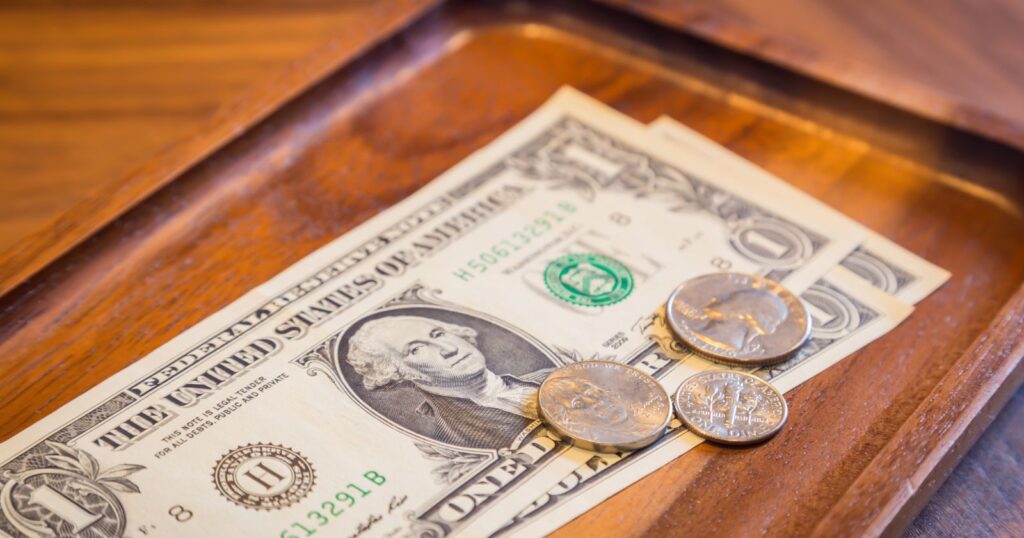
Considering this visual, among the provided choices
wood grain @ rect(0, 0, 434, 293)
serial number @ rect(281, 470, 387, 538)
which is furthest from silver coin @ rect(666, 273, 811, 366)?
wood grain @ rect(0, 0, 434, 293)

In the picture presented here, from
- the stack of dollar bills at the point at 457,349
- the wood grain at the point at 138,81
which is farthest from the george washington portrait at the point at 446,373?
the wood grain at the point at 138,81

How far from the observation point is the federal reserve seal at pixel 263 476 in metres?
0.54

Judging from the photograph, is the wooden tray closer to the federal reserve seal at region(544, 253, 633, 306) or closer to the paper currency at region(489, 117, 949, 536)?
the paper currency at region(489, 117, 949, 536)

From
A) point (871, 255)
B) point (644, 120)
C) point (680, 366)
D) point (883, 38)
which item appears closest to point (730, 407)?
point (680, 366)

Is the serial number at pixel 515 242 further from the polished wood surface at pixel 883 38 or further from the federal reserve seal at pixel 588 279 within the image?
the polished wood surface at pixel 883 38

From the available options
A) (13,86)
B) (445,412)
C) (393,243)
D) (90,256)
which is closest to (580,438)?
(445,412)

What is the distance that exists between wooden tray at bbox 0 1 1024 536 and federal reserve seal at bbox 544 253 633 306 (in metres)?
0.11

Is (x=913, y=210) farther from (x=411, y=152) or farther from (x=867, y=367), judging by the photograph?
(x=411, y=152)

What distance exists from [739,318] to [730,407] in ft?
0.22

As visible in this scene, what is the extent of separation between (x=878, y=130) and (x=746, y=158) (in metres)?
0.08

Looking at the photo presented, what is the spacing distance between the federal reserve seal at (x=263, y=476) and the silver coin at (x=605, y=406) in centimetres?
11

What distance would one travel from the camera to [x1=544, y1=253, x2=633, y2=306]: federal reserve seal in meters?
0.65

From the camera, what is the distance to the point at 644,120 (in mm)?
785

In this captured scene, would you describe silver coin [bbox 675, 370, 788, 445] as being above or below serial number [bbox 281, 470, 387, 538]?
below
